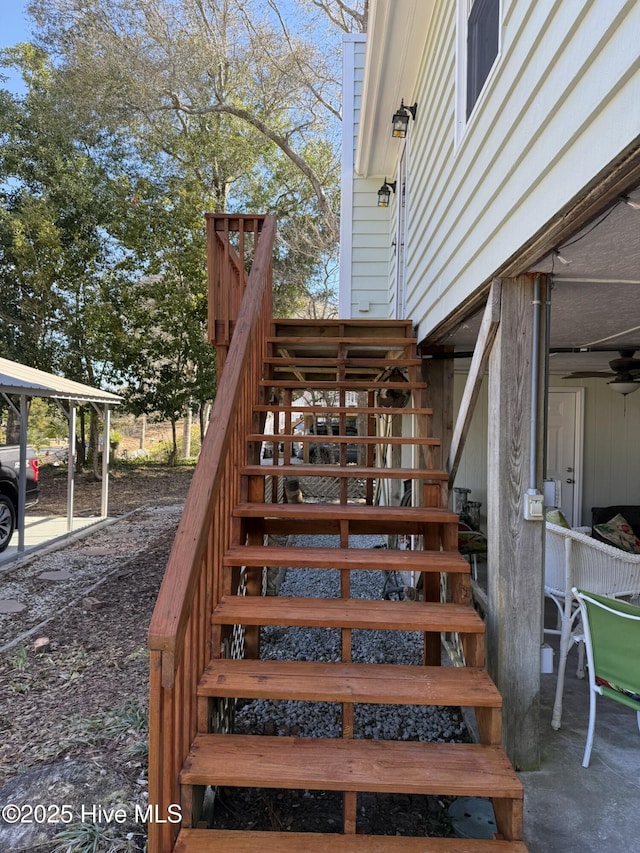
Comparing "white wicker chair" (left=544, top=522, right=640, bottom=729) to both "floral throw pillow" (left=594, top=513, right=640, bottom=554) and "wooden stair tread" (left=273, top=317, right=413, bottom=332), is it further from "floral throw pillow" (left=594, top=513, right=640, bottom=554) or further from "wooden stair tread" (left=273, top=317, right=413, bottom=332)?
"wooden stair tread" (left=273, top=317, right=413, bottom=332)

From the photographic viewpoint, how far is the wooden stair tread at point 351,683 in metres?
1.84

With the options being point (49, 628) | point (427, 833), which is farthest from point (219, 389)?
point (49, 628)

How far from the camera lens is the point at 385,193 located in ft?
18.7

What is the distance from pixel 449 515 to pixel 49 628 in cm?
317

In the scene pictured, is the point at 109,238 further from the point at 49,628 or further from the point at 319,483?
the point at 49,628

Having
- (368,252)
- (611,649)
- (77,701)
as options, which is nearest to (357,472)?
(611,649)

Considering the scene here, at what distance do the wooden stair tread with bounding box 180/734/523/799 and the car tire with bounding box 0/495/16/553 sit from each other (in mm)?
5080

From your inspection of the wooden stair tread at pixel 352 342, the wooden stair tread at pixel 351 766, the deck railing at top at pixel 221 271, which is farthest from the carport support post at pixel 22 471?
the wooden stair tread at pixel 351 766

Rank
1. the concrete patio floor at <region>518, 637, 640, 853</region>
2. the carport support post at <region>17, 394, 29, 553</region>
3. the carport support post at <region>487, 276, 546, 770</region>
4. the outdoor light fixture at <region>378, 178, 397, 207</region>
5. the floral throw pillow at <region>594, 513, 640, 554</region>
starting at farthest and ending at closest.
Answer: the outdoor light fixture at <region>378, 178, 397, 207</region> → the carport support post at <region>17, 394, 29, 553</region> → the floral throw pillow at <region>594, 513, 640, 554</region> → the carport support post at <region>487, 276, 546, 770</region> → the concrete patio floor at <region>518, 637, 640, 853</region>

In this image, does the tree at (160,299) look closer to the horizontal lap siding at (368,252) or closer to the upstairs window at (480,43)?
the horizontal lap siding at (368,252)

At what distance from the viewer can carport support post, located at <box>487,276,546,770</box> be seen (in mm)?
2129

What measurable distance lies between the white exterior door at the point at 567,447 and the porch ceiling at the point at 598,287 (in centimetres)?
171

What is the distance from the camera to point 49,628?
381 centimetres

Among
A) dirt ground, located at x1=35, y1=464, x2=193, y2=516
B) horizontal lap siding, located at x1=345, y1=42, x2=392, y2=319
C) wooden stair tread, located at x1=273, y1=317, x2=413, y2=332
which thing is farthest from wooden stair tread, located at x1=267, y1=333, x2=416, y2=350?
dirt ground, located at x1=35, y1=464, x2=193, y2=516
